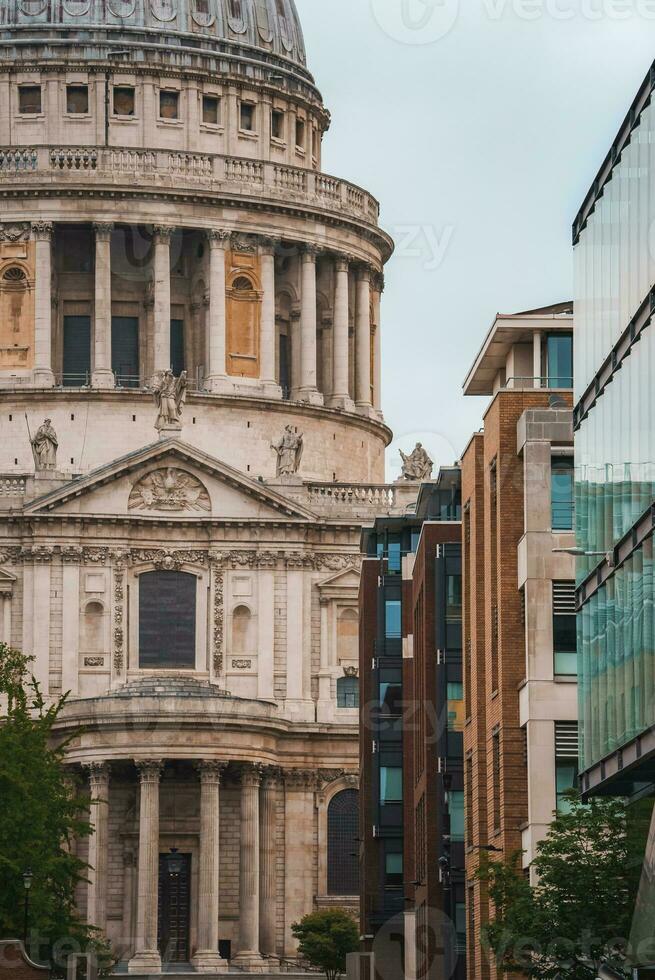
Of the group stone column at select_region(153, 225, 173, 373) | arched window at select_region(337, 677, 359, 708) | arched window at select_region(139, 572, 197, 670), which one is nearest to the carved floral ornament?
arched window at select_region(139, 572, 197, 670)

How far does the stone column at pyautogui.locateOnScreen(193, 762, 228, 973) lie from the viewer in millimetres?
118312

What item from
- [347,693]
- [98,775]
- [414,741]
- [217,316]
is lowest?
[414,741]

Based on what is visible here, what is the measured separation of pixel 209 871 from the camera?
121 metres

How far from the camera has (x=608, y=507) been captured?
5088 cm

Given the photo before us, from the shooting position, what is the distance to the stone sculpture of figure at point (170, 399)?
132m

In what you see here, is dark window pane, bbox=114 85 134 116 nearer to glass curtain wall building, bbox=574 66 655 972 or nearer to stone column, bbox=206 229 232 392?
stone column, bbox=206 229 232 392

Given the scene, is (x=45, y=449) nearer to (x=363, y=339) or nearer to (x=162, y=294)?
(x=162, y=294)

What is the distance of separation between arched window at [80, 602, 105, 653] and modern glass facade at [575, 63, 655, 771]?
237ft

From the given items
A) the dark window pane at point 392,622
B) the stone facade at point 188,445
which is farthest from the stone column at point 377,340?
the dark window pane at point 392,622

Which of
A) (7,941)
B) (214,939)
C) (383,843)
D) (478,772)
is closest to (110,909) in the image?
(214,939)

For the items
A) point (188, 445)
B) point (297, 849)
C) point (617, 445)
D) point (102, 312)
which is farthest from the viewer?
point (102, 312)

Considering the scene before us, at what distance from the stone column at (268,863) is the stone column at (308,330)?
79.0 ft

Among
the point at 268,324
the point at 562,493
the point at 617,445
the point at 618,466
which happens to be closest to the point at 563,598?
the point at 562,493

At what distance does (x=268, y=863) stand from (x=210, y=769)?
183 inches
